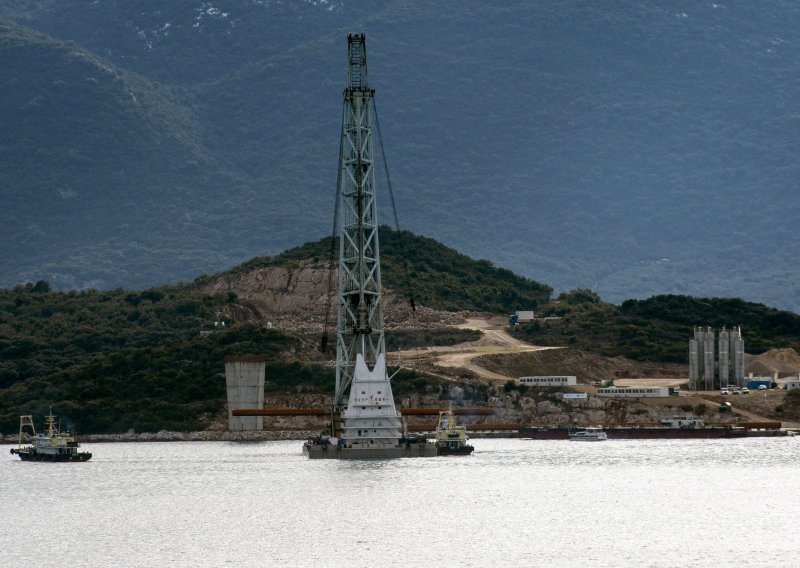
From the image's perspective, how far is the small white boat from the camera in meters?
170

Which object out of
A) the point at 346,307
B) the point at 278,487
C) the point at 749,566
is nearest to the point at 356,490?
the point at 278,487

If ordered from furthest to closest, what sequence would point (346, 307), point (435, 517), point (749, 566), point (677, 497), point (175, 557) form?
point (346, 307) → point (677, 497) → point (435, 517) → point (175, 557) → point (749, 566)

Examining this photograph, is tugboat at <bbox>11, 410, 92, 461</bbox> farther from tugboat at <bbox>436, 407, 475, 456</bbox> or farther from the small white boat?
the small white boat

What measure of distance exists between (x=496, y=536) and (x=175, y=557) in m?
15.7

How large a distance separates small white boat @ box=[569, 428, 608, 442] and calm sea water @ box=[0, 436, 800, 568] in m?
30.3

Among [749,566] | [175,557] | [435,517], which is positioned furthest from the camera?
[435,517]

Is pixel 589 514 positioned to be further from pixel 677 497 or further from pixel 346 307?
pixel 346 307

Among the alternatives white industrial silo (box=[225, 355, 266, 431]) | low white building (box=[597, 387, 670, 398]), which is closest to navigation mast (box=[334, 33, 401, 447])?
white industrial silo (box=[225, 355, 266, 431])

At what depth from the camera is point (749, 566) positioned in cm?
7450

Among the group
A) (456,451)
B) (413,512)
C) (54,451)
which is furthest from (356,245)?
(413,512)

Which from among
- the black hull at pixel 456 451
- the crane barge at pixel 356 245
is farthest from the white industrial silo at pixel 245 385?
the black hull at pixel 456 451

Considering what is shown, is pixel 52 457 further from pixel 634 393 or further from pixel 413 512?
pixel 634 393

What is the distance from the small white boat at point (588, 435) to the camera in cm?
17025

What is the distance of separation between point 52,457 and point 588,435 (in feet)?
174
